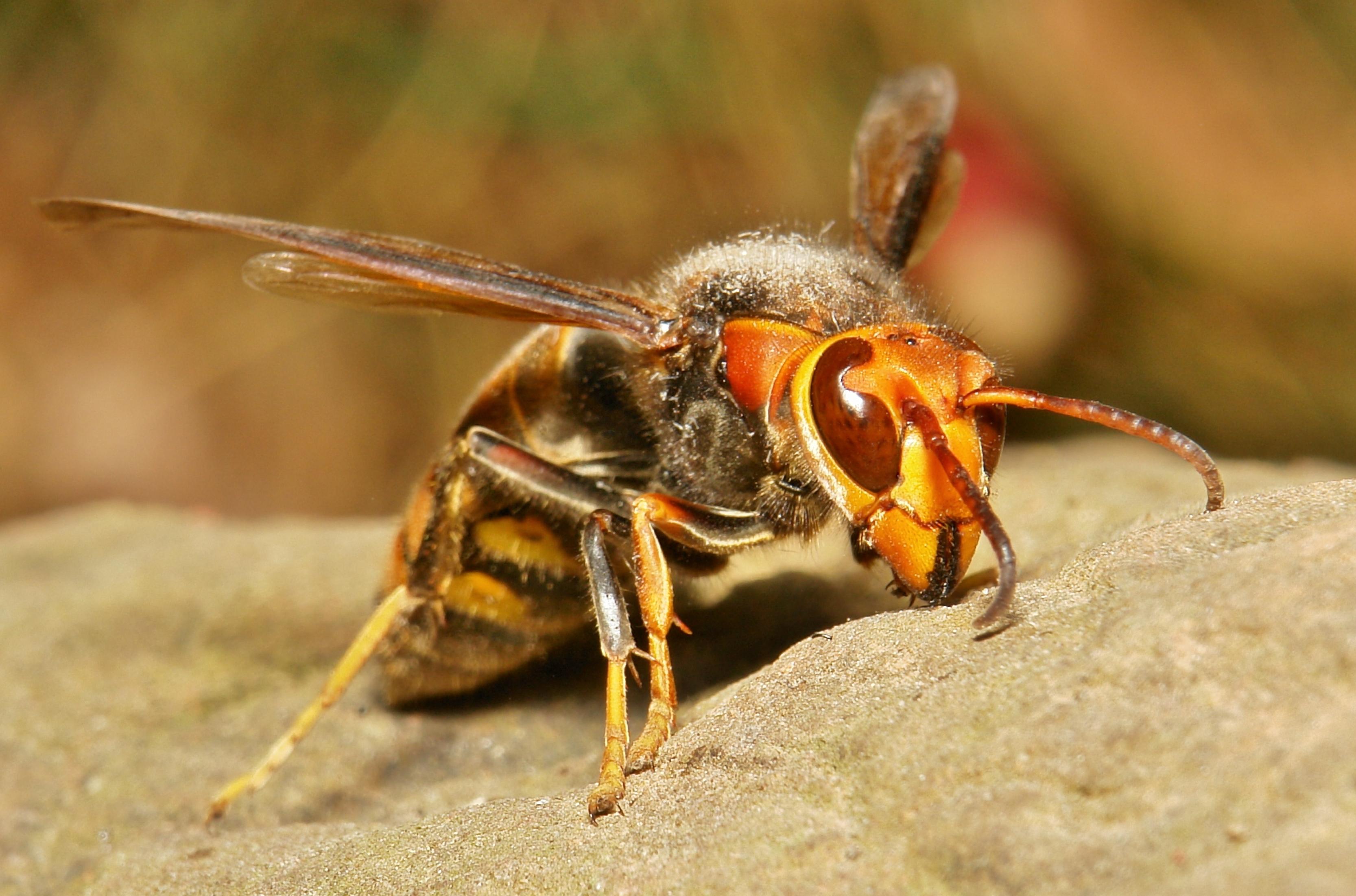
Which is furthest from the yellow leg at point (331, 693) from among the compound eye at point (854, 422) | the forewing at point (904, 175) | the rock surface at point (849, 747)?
the forewing at point (904, 175)

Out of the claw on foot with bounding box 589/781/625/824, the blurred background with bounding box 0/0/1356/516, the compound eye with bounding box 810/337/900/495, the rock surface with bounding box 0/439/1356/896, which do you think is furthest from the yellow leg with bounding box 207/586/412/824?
the blurred background with bounding box 0/0/1356/516

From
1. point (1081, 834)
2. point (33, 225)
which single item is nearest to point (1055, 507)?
point (1081, 834)

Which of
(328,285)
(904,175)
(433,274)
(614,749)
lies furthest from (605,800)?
(904,175)

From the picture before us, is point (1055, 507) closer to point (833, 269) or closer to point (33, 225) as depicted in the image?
point (833, 269)

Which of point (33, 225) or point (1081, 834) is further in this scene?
point (33, 225)

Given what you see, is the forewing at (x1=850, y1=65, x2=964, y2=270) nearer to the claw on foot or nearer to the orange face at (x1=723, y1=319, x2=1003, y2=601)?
the orange face at (x1=723, y1=319, x2=1003, y2=601)

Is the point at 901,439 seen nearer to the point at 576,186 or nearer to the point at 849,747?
the point at 849,747
